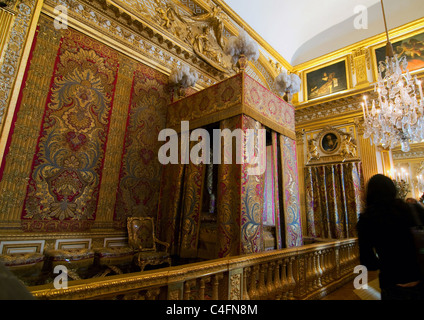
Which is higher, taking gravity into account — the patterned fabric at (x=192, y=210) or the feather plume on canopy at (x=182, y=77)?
the feather plume on canopy at (x=182, y=77)

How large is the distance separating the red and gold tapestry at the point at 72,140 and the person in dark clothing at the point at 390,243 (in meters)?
3.64

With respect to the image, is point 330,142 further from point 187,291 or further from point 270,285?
point 187,291

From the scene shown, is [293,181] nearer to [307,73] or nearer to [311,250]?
[311,250]

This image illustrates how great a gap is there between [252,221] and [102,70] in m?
3.58

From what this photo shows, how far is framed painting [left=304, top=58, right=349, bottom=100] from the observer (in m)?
8.09

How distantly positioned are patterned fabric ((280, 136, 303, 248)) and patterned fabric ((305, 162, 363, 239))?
4088 millimetres

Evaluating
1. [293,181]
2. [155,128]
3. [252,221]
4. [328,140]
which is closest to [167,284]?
[252,221]

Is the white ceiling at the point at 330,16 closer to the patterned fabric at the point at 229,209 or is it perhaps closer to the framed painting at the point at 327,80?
the framed painting at the point at 327,80

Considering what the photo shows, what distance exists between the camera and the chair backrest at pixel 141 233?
3.72 m

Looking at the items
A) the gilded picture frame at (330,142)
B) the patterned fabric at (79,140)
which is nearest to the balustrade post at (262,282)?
the patterned fabric at (79,140)

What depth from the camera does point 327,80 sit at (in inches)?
333

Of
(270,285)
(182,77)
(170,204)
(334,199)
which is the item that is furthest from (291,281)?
(334,199)

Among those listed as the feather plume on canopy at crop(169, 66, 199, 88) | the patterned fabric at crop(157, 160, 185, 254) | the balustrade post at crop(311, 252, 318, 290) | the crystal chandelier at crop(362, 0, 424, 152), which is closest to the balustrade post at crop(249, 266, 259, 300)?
the balustrade post at crop(311, 252, 318, 290)

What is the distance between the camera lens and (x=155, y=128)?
459 cm
